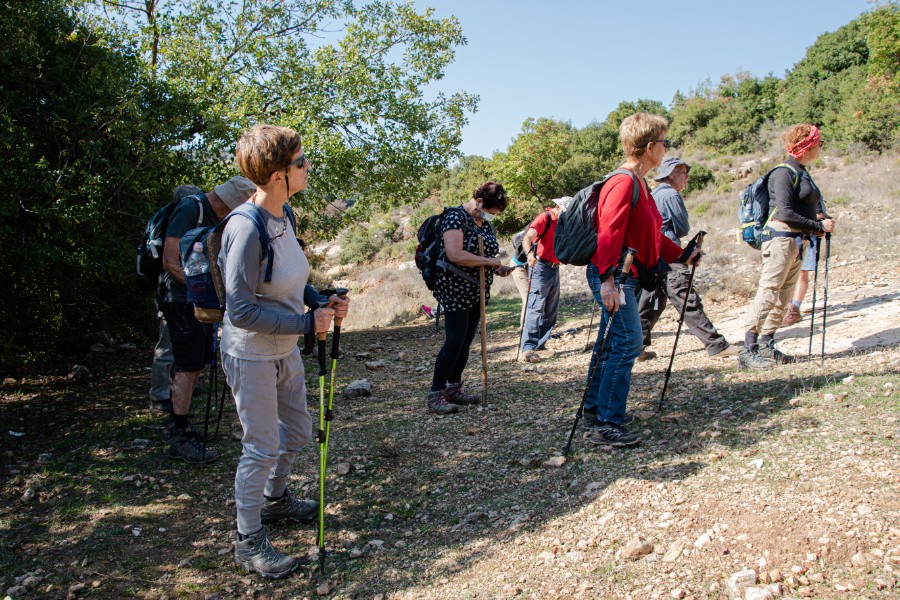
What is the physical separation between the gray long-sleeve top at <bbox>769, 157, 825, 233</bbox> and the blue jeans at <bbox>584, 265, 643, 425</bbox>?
2.06m

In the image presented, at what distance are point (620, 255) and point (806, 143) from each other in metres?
2.63

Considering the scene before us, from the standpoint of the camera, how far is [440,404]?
18.4ft

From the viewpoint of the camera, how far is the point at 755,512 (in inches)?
124

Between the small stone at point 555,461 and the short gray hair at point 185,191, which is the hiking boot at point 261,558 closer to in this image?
the small stone at point 555,461

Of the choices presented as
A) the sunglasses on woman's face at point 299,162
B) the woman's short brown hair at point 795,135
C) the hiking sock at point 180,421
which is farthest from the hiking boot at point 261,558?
the woman's short brown hair at point 795,135

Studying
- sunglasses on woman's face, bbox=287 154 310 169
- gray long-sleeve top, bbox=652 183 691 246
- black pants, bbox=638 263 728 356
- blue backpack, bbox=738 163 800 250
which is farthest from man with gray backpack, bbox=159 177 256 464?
blue backpack, bbox=738 163 800 250

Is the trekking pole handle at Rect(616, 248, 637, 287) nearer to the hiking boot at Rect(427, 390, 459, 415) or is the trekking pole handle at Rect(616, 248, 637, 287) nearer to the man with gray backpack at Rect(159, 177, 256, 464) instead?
the hiking boot at Rect(427, 390, 459, 415)

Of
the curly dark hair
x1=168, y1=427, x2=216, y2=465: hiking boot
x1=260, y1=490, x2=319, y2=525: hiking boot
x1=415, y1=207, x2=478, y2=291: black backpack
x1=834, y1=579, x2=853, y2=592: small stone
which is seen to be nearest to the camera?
x1=834, y1=579, x2=853, y2=592: small stone

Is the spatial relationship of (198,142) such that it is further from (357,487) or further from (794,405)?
(794,405)

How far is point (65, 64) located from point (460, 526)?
571 cm

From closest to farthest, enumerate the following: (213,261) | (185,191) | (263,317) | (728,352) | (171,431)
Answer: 1. (263,317)
2. (213,261)
3. (171,431)
4. (185,191)
5. (728,352)

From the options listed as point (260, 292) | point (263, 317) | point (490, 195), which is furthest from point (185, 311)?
point (490, 195)

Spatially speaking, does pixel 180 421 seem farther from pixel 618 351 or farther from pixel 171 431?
pixel 618 351

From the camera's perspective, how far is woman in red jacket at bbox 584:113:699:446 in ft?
13.0
